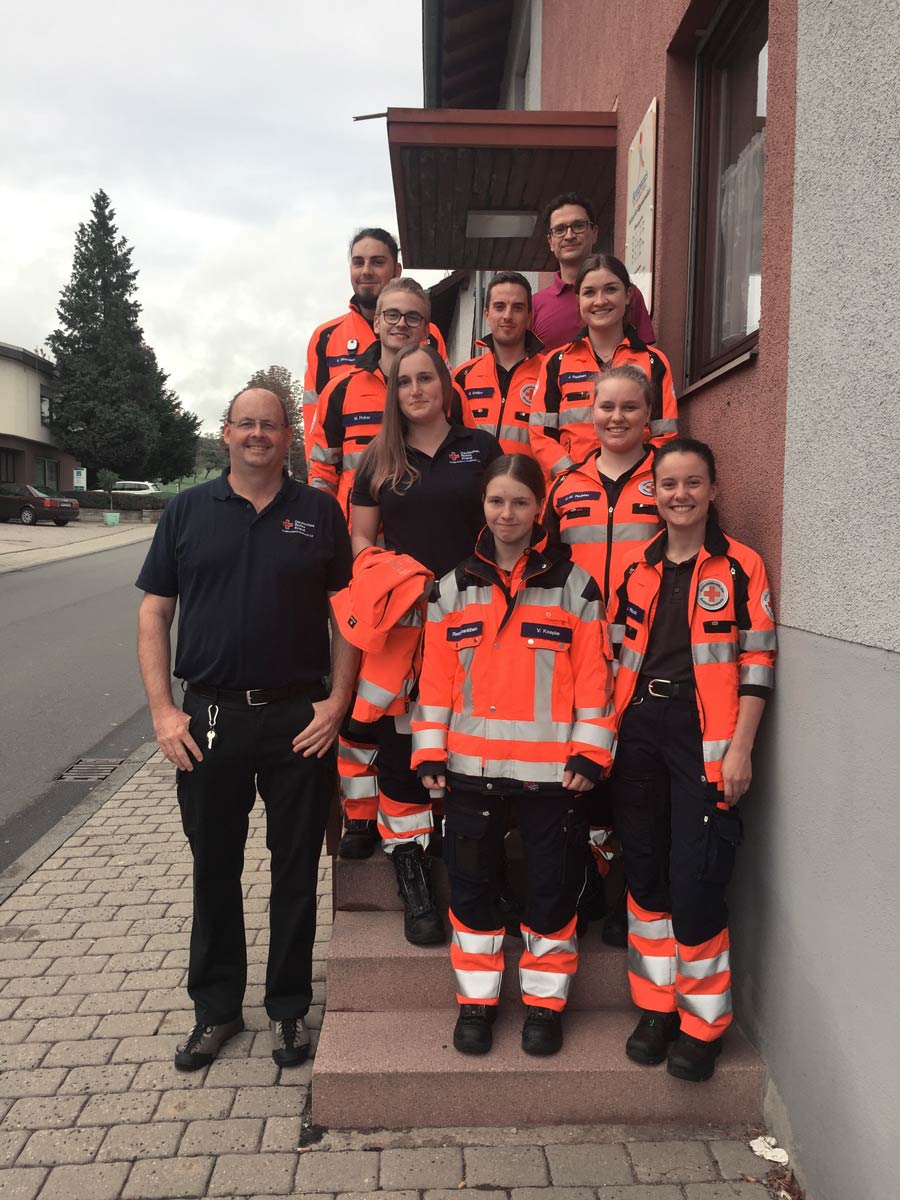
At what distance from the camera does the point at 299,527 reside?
126 inches

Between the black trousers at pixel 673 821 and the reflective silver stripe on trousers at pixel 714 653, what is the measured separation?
158 mm

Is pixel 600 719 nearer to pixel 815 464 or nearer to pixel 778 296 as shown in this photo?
pixel 815 464

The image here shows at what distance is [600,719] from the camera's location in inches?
116

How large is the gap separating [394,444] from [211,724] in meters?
1.21

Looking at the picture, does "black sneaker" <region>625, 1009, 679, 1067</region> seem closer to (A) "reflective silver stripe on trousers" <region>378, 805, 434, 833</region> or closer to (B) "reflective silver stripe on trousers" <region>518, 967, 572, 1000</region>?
(B) "reflective silver stripe on trousers" <region>518, 967, 572, 1000</region>

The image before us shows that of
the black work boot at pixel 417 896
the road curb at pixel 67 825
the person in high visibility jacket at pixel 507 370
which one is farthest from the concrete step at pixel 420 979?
the road curb at pixel 67 825

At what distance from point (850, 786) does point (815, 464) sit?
2.94 ft

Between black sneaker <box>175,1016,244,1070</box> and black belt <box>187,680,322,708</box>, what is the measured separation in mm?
1252

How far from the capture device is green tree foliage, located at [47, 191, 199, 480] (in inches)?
2037

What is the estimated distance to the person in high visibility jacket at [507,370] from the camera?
13.2ft

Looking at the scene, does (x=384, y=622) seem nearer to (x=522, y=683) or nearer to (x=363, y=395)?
(x=522, y=683)

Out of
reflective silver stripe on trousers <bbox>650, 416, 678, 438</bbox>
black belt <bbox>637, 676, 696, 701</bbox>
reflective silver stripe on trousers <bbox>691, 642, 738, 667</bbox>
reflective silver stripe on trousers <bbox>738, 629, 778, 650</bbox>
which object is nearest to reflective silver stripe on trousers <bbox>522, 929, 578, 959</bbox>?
black belt <bbox>637, 676, 696, 701</bbox>

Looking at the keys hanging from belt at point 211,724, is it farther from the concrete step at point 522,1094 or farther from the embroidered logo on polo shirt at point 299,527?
→ the concrete step at point 522,1094

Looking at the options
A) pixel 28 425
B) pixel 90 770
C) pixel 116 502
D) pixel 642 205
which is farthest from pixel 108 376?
pixel 642 205
